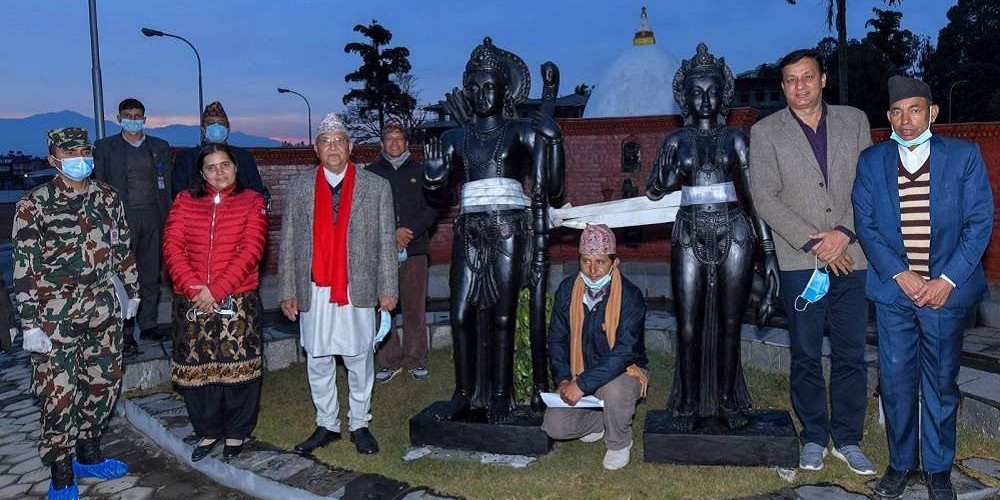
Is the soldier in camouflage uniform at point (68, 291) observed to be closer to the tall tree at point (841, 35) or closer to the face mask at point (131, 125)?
the face mask at point (131, 125)

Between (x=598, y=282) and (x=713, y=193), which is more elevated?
(x=713, y=193)

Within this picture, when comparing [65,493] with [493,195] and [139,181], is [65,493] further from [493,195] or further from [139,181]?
[139,181]

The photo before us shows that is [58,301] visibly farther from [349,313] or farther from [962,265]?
[962,265]

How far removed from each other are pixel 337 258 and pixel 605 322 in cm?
158

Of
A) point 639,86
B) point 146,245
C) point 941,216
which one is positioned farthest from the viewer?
point 639,86

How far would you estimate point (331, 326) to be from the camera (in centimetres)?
450

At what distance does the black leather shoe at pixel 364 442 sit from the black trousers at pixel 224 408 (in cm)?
65

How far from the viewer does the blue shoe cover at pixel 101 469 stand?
466 cm

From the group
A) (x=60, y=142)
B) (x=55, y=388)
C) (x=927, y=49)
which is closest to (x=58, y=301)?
(x=55, y=388)

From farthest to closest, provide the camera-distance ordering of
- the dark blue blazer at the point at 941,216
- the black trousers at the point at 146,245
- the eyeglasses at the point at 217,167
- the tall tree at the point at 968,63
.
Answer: the tall tree at the point at 968,63
the black trousers at the point at 146,245
the eyeglasses at the point at 217,167
the dark blue blazer at the point at 941,216

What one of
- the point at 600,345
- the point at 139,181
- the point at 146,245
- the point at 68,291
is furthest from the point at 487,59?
the point at 146,245

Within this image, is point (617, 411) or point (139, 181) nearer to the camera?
point (617, 411)

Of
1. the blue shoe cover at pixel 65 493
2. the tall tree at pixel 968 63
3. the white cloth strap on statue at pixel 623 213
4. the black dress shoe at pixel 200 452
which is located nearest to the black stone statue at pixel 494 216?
the white cloth strap on statue at pixel 623 213

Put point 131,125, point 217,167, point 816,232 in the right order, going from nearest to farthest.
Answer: point 816,232 → point 217,167 → point 131,125
